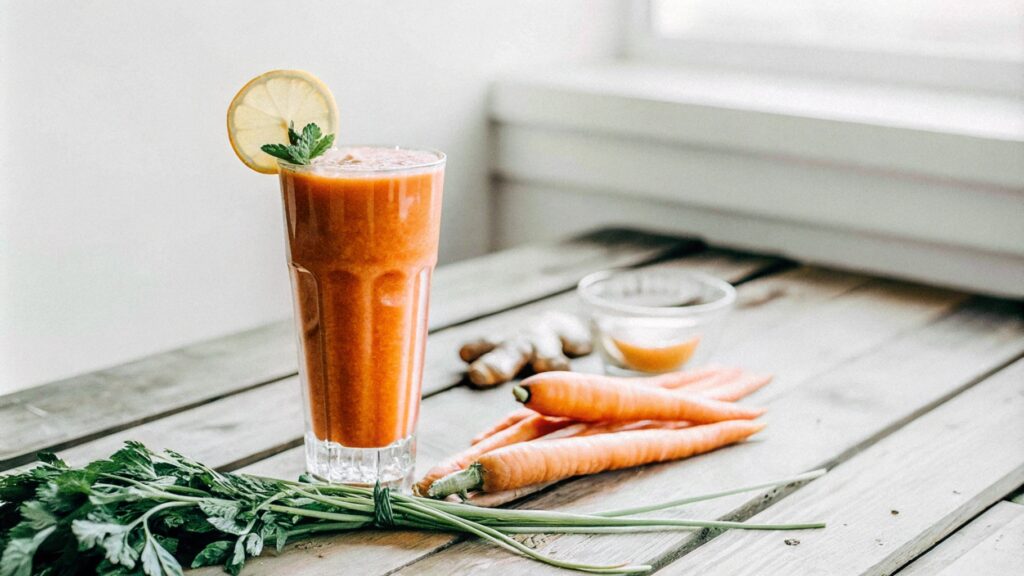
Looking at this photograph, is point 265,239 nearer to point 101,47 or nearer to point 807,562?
point 101,47

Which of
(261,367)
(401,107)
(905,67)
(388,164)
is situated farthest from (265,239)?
(905,67)

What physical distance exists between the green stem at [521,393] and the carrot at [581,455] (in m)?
0.06

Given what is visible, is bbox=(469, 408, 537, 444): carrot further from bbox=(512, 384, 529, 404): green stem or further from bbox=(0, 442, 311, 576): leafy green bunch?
bbox=(0, 442, 311, 576): leafy green bunch

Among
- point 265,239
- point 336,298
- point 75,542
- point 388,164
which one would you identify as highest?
point 388,164

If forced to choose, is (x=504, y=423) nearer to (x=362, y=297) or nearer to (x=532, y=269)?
(x=362, y=297)

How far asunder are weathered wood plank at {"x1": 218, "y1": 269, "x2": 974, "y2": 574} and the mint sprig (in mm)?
316

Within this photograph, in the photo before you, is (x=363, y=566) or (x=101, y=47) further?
(x=101, y=47)

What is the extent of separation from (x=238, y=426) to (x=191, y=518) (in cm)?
34

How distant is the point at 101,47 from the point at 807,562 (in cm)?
129

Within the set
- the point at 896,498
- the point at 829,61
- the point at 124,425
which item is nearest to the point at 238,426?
the point at 124,425

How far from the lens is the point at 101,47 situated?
174 cm

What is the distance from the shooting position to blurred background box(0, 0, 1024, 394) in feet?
5.75

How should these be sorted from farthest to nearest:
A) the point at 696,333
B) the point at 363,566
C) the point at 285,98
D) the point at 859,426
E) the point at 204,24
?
the point at 204,24 < the point at 696,333 < the point at 859,426 < the point at 285,98 < the point at 363,566

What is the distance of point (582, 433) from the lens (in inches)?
47.2
